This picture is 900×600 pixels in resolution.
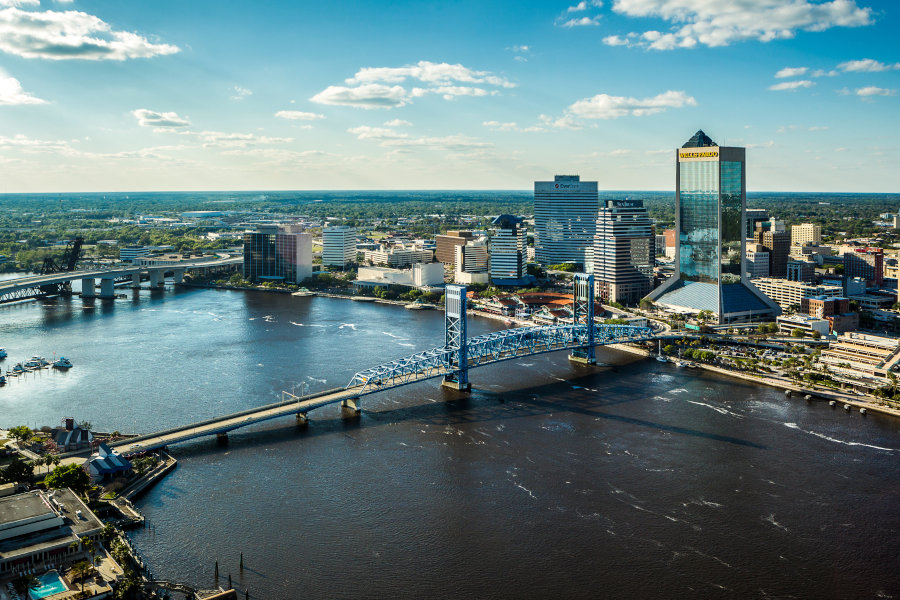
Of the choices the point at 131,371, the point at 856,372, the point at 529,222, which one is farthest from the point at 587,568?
the point at 529,222

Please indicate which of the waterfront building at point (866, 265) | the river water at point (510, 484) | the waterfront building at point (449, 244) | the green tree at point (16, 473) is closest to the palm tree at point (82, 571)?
the river water at point (510, 484)

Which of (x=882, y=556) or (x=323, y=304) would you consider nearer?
(x=882, y=556)

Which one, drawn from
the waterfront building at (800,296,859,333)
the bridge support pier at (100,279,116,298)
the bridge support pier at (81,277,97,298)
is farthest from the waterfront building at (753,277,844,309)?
the bridge support pier at (81,277,97,298)

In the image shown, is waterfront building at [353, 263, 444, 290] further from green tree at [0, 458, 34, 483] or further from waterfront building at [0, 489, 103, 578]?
waterfront building at [0, 489, 103, 578]

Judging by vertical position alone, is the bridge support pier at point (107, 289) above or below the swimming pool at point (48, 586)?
above

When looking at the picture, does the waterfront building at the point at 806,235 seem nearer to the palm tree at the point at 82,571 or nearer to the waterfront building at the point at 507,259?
the waterfront building at the point at 507,259

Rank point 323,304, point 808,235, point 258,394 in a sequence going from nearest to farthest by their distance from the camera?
point 258,394
point 323,304
point 808,235

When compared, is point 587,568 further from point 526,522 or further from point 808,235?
point 808,235
